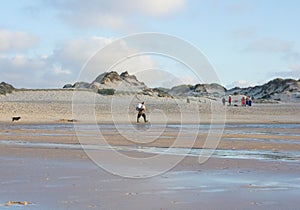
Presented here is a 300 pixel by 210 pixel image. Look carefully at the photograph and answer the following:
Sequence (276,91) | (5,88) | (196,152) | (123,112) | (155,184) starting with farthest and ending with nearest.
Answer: (276,91)
(5,88)
(123,112)
(196,152)
(155,184)

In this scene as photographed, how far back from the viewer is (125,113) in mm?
48469

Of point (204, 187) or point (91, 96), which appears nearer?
point (204, 187)

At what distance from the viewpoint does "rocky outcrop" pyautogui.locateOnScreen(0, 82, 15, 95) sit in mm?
73512

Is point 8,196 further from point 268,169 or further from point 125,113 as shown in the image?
point 125,113

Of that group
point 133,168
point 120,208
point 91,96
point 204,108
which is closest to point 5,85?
point 91,96

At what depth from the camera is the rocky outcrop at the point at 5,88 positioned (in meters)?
73.5

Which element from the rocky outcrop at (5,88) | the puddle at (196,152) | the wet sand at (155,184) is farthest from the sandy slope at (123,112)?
the wet sand at (155,184)

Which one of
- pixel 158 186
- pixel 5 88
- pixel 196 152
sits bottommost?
pixel 158 186

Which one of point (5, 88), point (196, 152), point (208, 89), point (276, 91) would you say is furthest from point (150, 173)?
point (276, 91)

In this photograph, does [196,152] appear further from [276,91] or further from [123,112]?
[276,91]

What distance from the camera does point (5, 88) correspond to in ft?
252

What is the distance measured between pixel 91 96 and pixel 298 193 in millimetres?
55062

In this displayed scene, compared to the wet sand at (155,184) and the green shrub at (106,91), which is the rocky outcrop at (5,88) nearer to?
the green shrub at (106,91)

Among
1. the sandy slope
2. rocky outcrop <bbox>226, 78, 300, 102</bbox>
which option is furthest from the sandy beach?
rocky outcrop <bbox>226, 78, 300, 102</bbox>
